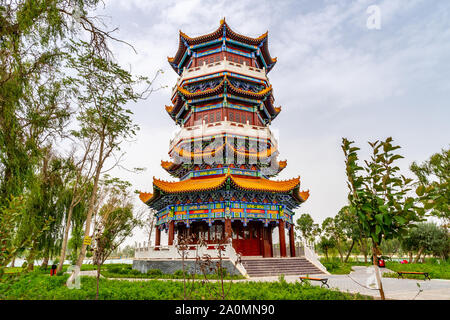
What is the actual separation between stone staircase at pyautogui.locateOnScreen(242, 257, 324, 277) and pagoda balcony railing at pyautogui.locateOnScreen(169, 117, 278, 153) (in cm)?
897

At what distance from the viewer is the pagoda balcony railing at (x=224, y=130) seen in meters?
20.3

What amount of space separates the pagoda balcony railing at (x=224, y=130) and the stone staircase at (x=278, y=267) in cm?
897

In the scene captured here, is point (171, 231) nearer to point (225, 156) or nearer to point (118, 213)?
point (225, 156)

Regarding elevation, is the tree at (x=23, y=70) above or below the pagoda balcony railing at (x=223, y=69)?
below

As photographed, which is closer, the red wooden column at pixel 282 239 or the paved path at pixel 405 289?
the paved path at pixel 405 289

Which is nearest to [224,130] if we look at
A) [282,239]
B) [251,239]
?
[251,239]

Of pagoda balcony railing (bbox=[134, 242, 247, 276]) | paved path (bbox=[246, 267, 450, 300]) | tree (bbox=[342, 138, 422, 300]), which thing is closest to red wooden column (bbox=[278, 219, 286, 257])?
pagoda balcony railing (bbox=[134, 242, 247, 276])

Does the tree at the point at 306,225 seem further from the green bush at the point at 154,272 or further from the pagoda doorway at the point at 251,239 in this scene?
the green bush at the point at 154,272

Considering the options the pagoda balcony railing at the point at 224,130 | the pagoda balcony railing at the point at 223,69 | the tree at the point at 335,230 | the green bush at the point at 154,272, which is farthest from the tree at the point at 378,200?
the tree at the point at 335,230

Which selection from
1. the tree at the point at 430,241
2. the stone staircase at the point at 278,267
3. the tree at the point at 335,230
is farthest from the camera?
the tree at the point at 335,230

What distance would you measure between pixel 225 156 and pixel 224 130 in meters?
1.92

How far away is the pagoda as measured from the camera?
711 inches

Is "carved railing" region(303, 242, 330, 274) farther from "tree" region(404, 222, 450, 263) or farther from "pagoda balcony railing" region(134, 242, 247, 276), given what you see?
"tree" region(404, 222, 450, 263)
